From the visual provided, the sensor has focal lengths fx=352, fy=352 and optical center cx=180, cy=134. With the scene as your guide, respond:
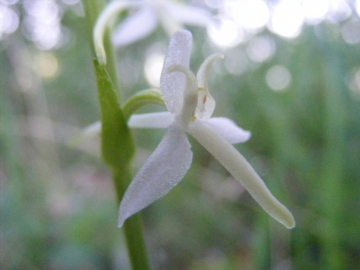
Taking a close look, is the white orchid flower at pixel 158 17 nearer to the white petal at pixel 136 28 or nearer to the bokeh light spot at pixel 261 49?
the white petal at pixel 136 28

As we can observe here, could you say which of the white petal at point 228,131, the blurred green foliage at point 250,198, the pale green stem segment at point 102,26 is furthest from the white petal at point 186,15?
the white petal at point 228,131

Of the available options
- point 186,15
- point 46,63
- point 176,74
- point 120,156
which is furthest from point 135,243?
point 46,63

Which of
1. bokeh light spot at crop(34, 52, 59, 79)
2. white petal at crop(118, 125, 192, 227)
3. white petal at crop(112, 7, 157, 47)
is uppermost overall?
white petal at crop(118, 125, 192, 227)

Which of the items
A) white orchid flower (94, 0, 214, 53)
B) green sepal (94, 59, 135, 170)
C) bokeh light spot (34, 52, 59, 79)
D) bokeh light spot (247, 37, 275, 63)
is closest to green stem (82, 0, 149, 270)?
green sepal (94, 59, 135, 170)

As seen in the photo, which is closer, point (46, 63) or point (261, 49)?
point (261, 49)

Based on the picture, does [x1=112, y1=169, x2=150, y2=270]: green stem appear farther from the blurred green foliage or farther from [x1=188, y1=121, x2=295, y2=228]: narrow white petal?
the blurred green foliage

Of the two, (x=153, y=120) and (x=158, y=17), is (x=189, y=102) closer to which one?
(x=153, y=120)

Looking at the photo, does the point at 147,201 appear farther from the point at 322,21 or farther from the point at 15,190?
the point at 15,190
